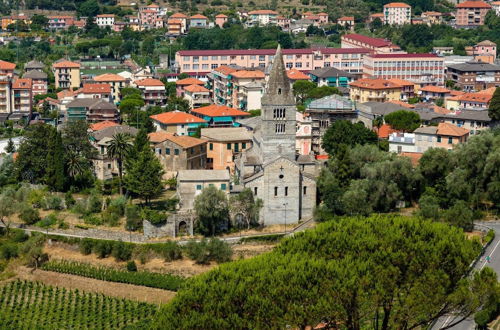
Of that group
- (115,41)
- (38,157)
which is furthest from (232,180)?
(115,41)

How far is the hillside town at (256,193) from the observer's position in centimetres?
3753

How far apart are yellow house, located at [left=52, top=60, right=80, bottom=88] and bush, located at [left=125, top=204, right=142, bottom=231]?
6119 cm

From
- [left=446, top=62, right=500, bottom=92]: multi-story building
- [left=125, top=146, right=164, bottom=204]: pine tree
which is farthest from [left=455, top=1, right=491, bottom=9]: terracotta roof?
[left=125, top=146, right=164, bottom=204]: pine tree

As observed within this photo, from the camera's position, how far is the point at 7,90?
10312 cm

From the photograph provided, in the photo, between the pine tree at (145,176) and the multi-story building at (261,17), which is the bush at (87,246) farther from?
the multi-story building at (261,17)

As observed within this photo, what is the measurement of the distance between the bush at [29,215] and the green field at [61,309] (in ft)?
21.5

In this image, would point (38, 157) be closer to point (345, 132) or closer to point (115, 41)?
point (345, 132)

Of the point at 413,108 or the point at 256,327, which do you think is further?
the point at 413,108

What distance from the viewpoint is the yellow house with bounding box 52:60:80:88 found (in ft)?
386

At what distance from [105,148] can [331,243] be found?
34894 millimetres

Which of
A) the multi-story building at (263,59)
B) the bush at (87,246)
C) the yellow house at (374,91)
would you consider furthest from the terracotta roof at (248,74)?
the bush at (87,246)

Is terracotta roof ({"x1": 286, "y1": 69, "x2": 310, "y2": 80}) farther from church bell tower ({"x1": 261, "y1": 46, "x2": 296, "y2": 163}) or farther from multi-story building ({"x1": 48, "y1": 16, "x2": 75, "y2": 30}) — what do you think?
multi-story building ({"x1": 48, "y1": 16, "x2": 75, "y2": 30})

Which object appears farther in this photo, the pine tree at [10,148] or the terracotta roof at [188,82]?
the terracotta roof at [188,82]

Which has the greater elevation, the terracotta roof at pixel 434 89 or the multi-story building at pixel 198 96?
the terracotta roof at pixel 434 89
